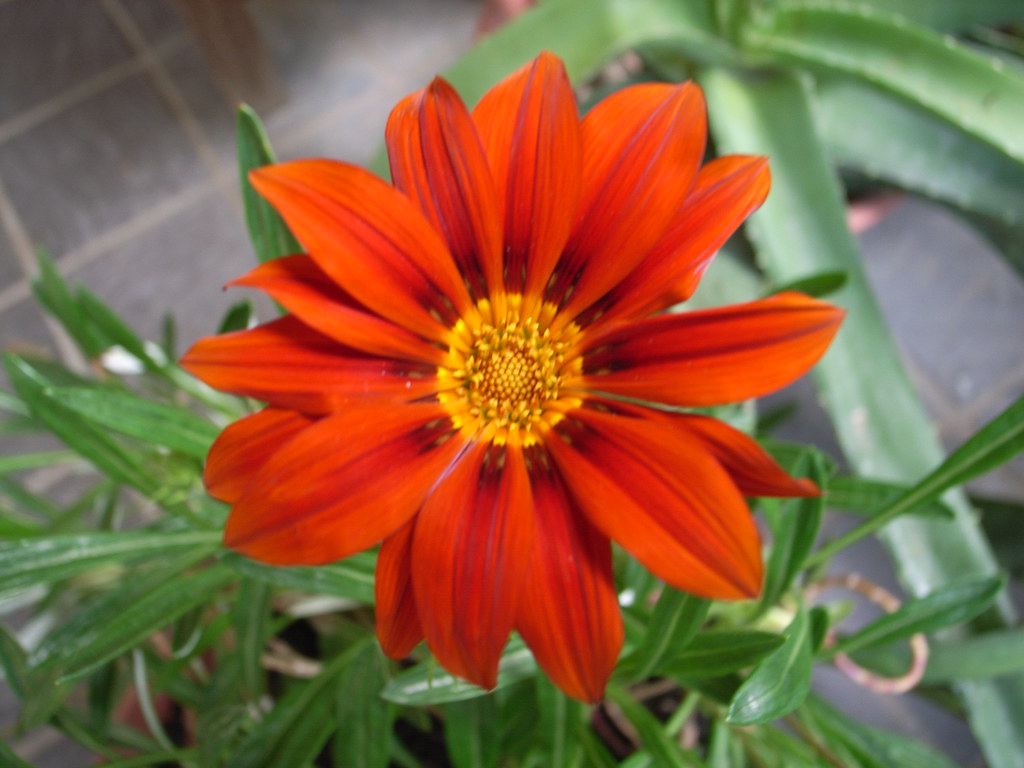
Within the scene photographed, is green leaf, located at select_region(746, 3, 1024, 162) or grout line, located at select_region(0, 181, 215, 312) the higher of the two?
grout line, located at select_region(0, 181, 215, 312)

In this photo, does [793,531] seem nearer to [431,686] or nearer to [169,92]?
[431,686]

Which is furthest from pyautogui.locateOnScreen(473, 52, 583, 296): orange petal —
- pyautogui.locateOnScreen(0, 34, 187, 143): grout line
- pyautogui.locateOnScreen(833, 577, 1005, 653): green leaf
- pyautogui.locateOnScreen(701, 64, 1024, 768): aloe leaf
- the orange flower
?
pyautogui.locateOnScreen(0, 34, 187, 143): grout line

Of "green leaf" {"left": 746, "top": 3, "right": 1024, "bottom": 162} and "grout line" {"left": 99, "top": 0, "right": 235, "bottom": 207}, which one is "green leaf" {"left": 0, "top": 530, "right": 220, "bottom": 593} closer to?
"green leaf" {"left": 746, "top": 3, "right": 1024, "bottom": 162}

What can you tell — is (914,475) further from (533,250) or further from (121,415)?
(121,415)

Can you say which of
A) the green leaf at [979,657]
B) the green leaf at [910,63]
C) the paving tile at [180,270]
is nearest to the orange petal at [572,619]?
the green leaf at [979,657]

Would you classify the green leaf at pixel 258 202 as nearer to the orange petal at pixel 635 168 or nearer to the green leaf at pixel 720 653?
the orange petal at pixel 635 168

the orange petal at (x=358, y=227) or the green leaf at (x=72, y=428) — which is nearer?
→ the orange petal at (x=358, y=227)
